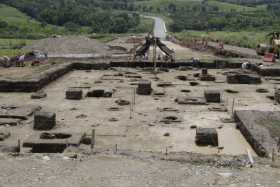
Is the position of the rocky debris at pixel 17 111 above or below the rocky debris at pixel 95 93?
below

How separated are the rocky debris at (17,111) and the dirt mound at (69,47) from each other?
99.1ft

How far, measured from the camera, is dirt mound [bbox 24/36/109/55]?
4922 cm

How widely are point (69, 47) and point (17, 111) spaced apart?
34.1m

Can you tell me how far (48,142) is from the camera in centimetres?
1291

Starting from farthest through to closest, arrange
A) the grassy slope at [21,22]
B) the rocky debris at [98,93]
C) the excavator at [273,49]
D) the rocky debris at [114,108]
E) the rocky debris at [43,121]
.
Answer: the grassy slope at [21,22]
the excavator at [273,49]
the rocky debris at [98,93]
the rocky debris at [114,108]
the rocky debris at [43,121]

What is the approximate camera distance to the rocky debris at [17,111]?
16.8 meters

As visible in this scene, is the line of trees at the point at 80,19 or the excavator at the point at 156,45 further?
the line of trees at the point at 80,19

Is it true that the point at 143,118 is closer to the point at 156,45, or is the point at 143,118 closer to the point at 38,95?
the point at 38,95

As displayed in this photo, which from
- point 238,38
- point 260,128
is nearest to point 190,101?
point 260,128

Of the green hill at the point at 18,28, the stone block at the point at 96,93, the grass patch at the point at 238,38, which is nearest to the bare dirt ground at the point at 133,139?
the stone block at the point at 96,93

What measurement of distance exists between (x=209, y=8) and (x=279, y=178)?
150096 millimetres

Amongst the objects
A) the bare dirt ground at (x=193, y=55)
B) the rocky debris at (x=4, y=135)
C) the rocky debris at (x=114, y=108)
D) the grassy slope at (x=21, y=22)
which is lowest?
the rocky debris at (x=4, y=135)

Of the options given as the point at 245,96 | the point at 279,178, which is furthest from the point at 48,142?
the point at 245,96

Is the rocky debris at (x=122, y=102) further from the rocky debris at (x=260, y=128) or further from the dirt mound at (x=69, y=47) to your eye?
the dirt mound at (x=69, y=47)
